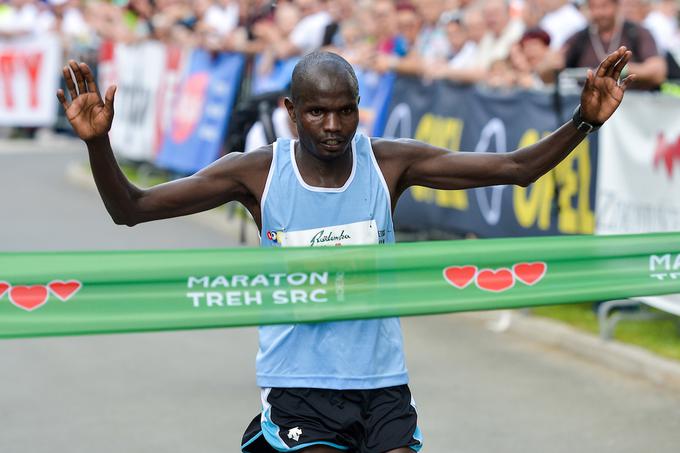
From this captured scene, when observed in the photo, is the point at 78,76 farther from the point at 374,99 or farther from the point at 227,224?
the point at 227,224

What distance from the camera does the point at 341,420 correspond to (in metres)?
4.16

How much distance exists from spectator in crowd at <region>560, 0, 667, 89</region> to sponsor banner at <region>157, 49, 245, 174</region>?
598cm

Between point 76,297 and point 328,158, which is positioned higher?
point 328,158

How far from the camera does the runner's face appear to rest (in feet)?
13.1

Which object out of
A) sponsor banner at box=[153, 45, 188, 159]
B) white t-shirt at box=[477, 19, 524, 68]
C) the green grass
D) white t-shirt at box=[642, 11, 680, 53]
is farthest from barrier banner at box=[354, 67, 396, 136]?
sponsor banner at box=[153, 45, 188, 159]

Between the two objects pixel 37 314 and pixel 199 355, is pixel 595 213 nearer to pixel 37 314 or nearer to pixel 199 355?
pixel 199 355

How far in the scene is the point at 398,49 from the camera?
13336 millimetres

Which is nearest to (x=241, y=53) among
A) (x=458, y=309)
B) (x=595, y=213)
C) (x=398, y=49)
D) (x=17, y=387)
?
(x=398, y=49)

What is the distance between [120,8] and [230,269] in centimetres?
1925

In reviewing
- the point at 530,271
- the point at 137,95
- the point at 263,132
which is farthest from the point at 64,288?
the point at 137,95

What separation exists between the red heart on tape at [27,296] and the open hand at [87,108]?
48cm

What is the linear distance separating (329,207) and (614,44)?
6.35 m

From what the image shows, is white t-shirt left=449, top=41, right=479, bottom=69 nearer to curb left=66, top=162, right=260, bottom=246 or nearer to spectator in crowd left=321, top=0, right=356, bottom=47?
spectator in crowd left=321, top=0, right=356, bottom=47

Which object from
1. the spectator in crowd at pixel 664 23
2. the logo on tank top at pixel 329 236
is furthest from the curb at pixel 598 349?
the logo on tank top at pixel 329 236
